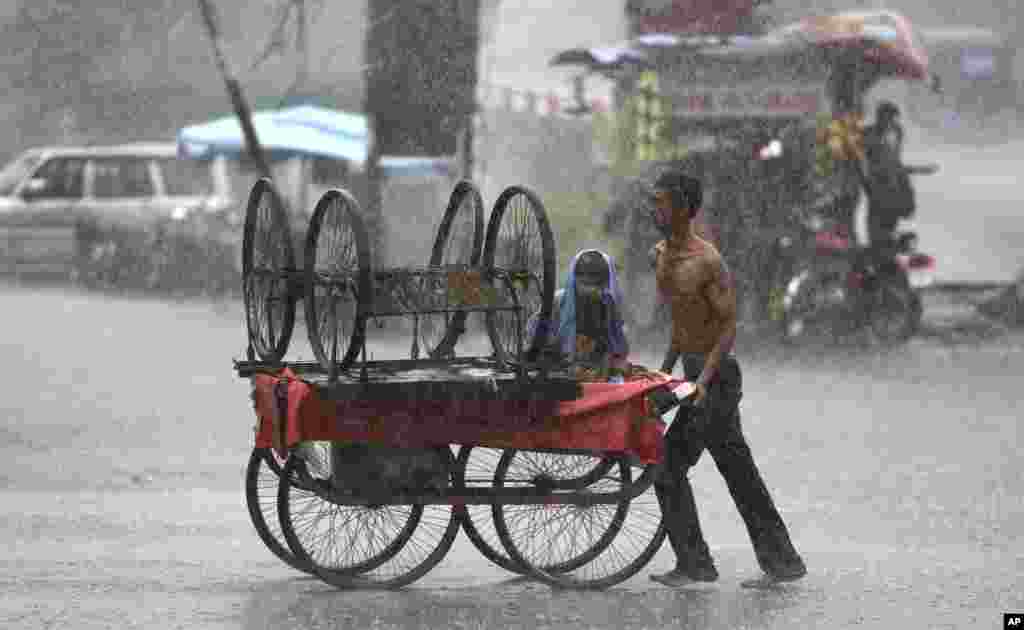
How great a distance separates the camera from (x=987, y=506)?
971 cm

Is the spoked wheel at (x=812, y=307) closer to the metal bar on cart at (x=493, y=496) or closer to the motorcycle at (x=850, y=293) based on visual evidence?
the motorcycle at (x=850, y=293)

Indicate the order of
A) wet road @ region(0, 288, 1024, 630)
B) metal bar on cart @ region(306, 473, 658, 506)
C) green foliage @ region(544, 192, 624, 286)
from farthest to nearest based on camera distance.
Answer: green foliage @ region(544, 192, 624, 286), metal bar on cart @ region(306, 473, 658, 506), wet road @ region(0, 288, 1024, 630)

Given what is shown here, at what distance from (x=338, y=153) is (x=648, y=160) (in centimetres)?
575

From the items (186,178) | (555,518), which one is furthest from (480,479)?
(186,178)

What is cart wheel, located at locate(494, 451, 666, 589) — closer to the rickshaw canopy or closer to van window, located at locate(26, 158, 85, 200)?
the rickshaw canopy

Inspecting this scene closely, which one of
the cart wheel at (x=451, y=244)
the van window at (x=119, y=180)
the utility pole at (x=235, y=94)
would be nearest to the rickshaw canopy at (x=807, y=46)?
the utility pole at (x=235, y=94)

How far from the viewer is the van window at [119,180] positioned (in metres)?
25.6

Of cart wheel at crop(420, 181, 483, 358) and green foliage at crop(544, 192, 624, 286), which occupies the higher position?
cart wheel at crop(420, 181, 483, 358)

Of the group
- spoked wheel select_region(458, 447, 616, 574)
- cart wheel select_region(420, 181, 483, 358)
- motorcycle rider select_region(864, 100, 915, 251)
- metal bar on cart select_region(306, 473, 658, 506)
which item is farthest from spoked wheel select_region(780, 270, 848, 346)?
metal bar on cart select_region(306, 473, 658, 506)

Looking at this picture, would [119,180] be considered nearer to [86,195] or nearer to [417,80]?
[86,195]

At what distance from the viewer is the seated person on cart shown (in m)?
7.62

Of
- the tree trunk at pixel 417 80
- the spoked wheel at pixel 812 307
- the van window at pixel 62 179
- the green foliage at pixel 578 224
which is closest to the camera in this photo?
the spoked wheel at pixel 812 307

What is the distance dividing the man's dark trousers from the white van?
57.9ft

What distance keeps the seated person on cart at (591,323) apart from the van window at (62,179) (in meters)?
18.8
